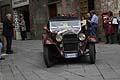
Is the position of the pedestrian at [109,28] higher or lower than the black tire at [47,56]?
higher

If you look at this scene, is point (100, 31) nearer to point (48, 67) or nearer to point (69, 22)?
point (69, 22)

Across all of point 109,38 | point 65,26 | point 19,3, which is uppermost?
point 19,3

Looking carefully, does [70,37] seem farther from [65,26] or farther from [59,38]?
[65,26]

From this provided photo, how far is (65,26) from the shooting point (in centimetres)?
1460

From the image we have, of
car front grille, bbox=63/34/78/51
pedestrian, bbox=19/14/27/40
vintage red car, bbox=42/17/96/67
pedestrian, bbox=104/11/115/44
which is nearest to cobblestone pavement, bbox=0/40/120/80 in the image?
vintage red car, bbox=42/17/96/67

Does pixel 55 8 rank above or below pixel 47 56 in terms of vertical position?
above

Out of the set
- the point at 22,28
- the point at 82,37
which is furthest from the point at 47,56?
the point at 22,28

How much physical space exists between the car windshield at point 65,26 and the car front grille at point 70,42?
1.13ft

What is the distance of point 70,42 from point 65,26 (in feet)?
3.17

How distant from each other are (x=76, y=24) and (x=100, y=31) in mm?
9268

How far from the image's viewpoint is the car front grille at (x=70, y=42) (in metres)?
13.8

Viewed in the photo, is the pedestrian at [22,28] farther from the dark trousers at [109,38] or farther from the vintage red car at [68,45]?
the vintage red car at [68,45]

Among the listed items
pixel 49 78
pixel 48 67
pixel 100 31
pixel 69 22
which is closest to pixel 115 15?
pixel 100 31

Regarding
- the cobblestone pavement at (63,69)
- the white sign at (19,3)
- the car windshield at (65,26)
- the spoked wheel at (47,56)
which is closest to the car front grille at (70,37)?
the car windshield at (65,26)
